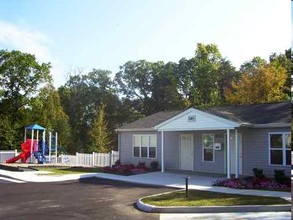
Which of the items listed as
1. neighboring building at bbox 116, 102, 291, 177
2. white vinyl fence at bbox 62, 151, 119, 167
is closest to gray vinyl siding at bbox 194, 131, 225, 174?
neighboring building at bbox 116, 102, 291, 177

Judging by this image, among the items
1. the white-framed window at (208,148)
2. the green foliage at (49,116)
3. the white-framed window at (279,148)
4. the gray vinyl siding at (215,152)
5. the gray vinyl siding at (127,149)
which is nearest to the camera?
the white-framed window at (279,148)

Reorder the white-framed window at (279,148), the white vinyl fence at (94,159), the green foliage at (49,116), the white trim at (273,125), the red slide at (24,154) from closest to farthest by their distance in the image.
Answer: the white trim at (273,125) < the white-framed window at (279,148) < the white vinyl fence at (94,159) < the red slide at (24,154) < the green foliage at (49,116)

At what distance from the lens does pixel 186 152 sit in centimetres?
2455

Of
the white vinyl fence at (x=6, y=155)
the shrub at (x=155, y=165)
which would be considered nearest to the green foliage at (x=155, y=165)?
the shrub at (x=155, y=165)

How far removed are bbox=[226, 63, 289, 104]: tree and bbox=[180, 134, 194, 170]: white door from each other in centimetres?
1877

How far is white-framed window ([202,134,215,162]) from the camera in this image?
23078mm

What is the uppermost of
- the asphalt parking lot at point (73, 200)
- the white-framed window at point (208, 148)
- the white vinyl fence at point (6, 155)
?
the white-framed window at point (208, 148)

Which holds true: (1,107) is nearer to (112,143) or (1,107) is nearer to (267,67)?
(112,143)

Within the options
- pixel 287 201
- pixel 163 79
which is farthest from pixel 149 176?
pixel 163 79

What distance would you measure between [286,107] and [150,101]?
133ft

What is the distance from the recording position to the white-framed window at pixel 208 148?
909 inches

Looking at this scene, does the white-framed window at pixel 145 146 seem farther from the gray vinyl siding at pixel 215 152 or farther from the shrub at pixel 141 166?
the shrub at pixel 141 166

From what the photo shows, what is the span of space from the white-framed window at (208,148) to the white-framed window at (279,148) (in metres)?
3.68

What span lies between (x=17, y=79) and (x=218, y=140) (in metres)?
27.8
